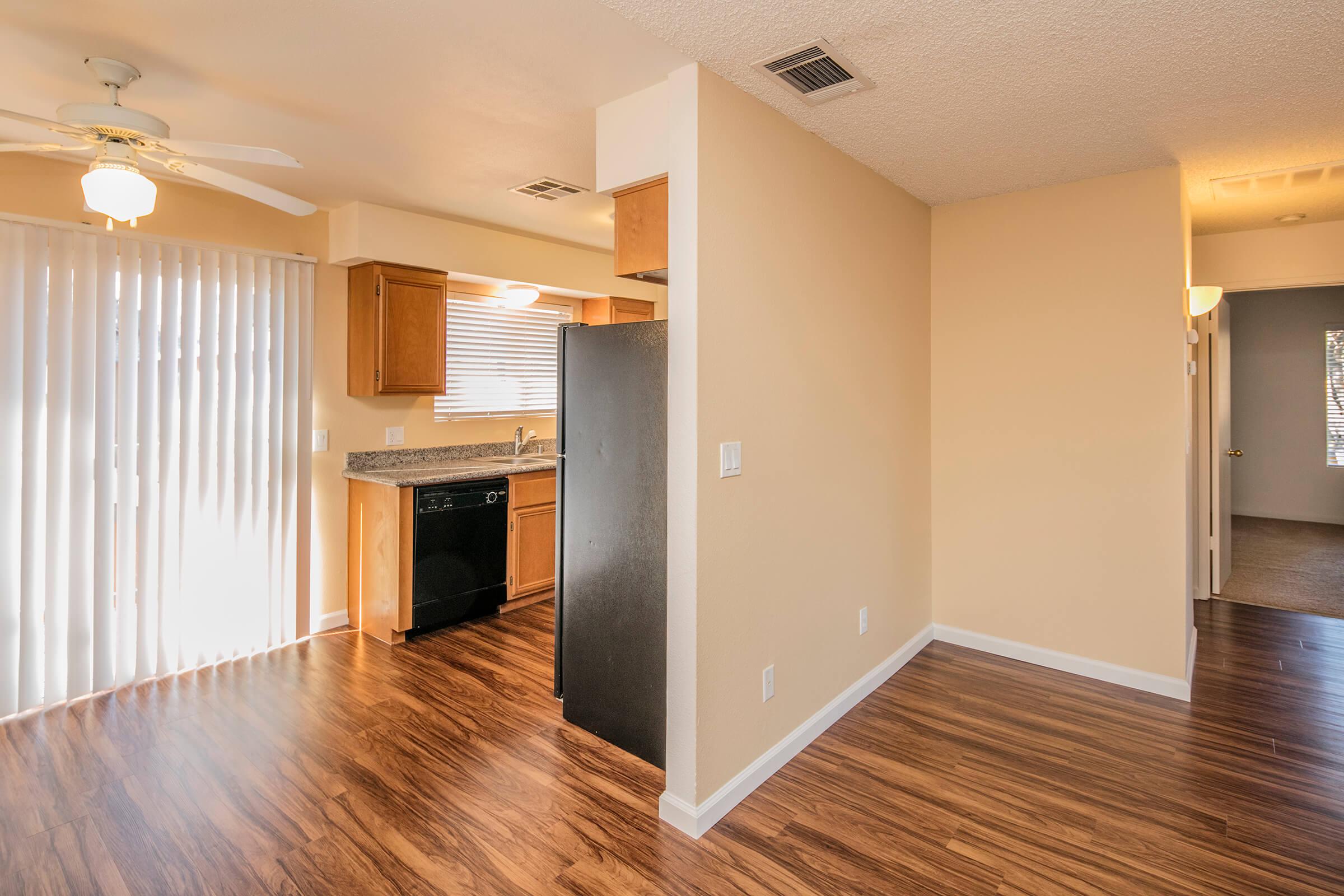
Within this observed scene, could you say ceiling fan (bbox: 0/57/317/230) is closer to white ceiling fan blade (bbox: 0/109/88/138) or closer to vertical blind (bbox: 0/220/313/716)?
white ceiling fan blade (bbox: 0/109/88/138)

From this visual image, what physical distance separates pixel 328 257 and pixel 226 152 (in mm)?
2149

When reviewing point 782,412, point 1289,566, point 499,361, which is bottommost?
point 1289,566

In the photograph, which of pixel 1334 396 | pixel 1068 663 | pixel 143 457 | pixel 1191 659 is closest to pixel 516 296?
pixel 143 457

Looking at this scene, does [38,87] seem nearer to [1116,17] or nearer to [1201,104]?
[1116,17]

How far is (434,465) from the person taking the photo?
471 centimetres

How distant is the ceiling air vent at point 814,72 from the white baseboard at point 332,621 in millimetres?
3890

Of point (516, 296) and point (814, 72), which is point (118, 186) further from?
point (516, 296)

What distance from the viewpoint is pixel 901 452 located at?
3711 mm

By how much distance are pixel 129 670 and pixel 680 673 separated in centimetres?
296

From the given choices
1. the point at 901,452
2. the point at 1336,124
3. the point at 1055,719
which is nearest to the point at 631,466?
the point at 901,452

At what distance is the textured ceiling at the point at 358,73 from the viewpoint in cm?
200

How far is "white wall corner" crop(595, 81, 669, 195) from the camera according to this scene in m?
2.45

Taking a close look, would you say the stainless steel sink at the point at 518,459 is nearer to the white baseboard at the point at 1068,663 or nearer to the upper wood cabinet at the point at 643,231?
the upper wood cabinet at the point at 643,231

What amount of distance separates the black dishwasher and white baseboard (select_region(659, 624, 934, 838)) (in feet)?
7.35
